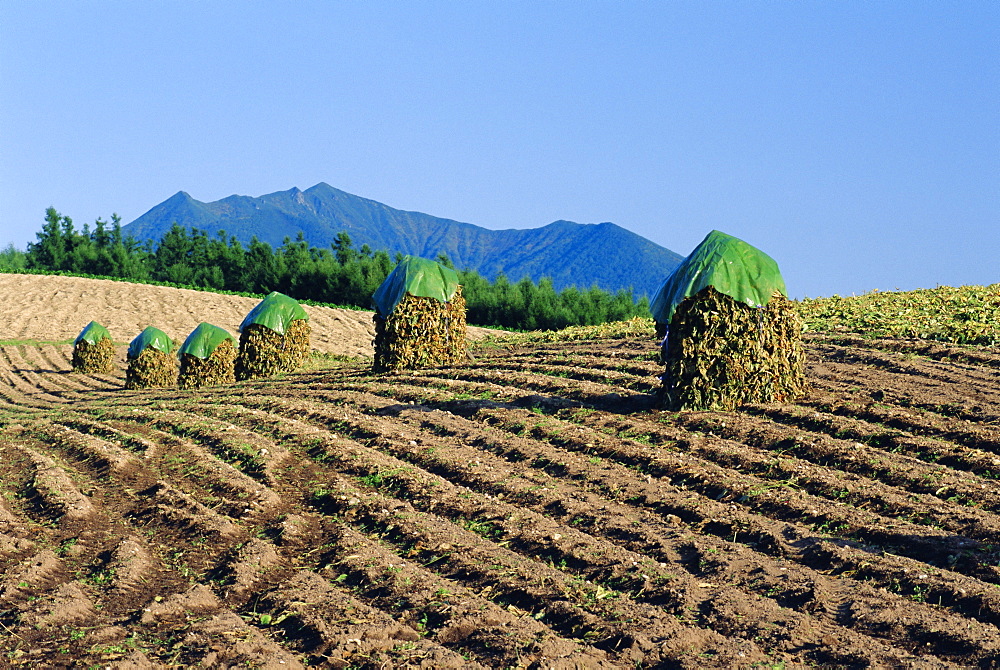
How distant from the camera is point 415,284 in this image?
1467cm

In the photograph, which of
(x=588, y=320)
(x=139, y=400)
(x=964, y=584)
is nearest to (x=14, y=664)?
(x=964, y=584)

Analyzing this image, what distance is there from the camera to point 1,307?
3869cm

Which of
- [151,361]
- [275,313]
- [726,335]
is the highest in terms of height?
[726,335]

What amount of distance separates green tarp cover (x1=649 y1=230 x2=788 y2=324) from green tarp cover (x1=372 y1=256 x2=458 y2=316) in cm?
551

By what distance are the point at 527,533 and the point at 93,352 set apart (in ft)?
75.3

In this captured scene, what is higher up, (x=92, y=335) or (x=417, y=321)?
(x=417, y=321)

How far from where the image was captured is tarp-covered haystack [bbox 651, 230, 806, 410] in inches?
378

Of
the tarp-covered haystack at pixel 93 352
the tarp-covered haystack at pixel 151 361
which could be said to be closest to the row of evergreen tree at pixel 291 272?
the tarp-covered haystack at pixel 93 352

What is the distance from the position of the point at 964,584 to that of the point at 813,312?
13054 millimetres

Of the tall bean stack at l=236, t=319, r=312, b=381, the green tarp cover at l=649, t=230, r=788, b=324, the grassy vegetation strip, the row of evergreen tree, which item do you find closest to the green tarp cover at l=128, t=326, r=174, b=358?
the tall bean stack at l=236, t=319, r=312, b=381

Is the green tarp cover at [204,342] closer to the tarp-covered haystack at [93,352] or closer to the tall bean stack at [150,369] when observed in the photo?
the tall bean stack at [150,369]

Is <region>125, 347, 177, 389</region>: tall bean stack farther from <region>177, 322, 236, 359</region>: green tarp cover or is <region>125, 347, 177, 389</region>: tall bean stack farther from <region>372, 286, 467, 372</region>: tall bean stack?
<region>372, 286, 467, 372</region>: tall bean stack

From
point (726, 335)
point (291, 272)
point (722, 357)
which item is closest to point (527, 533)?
point (722, 357)

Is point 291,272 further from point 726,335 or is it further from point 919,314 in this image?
point 726,335
